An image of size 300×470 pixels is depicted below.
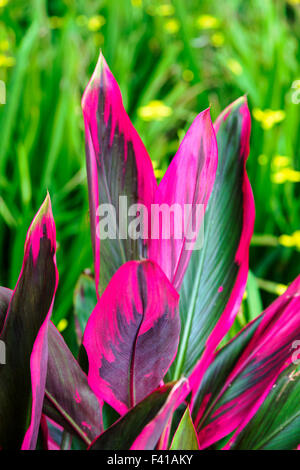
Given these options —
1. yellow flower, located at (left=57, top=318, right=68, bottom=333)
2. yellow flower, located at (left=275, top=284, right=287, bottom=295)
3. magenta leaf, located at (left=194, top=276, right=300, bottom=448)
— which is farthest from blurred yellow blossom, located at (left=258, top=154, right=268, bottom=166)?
magenta leaf, located at (left=194, top=276, right=300, bottom=448)

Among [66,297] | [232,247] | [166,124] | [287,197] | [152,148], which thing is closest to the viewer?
[232,247]

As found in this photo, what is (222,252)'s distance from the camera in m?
0.49

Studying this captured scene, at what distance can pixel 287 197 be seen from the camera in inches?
41.7

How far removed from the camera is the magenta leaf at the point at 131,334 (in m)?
0.35

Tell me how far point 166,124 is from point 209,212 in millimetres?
823

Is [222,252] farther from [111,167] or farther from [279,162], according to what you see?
[279,162]

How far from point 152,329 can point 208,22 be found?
1380 mm

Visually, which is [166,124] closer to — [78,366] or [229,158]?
[229,158]

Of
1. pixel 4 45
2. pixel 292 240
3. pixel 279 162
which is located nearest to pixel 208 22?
pixel 4 45

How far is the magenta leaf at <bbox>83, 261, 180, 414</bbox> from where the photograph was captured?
354 millimetres

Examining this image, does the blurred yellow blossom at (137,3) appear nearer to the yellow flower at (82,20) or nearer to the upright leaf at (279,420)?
the yellow flower at (82,20)

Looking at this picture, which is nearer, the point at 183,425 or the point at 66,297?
the point at 183,425

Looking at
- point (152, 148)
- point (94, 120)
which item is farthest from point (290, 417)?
point (152, 148)

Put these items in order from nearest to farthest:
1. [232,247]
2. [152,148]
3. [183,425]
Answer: [183,425] < [232,247] < [152,148]
